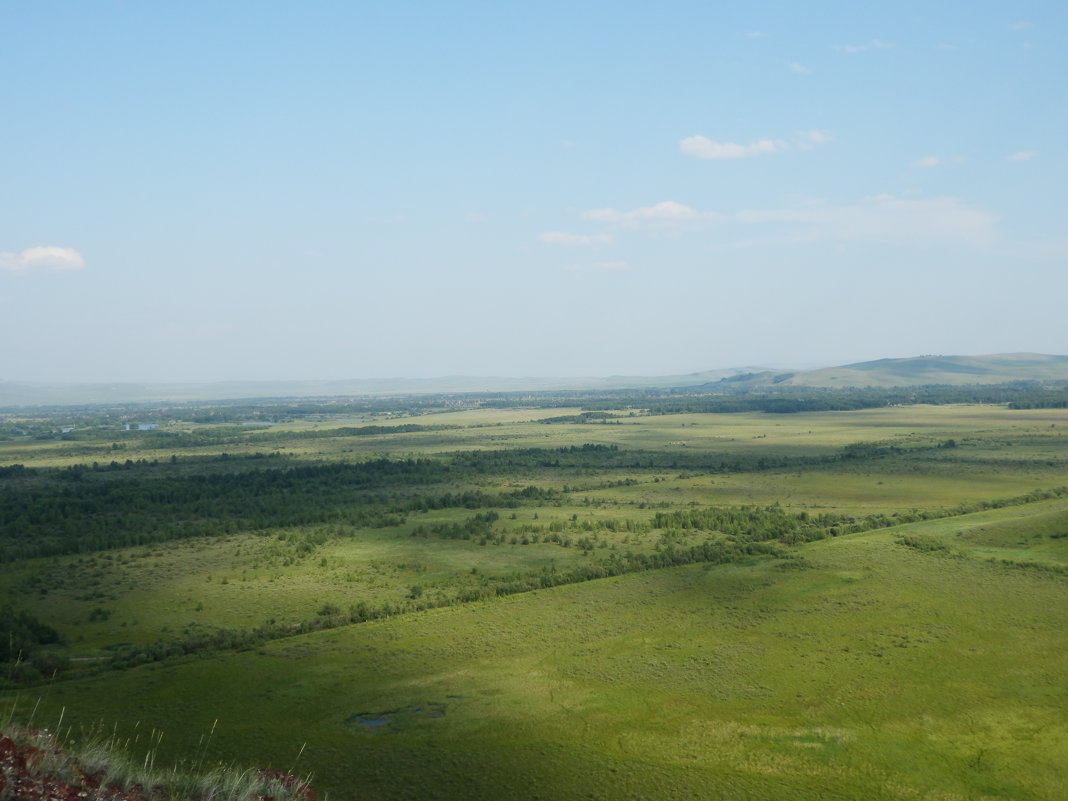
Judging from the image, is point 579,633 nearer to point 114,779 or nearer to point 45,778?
point 114,779

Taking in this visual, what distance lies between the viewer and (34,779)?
36.7 ft

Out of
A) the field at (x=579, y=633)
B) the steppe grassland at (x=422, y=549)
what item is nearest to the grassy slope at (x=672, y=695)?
the field at (x=579, y=633)

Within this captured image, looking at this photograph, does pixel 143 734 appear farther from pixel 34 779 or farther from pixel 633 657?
pixel 633 657

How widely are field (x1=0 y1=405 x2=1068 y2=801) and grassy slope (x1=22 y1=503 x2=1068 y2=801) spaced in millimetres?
125

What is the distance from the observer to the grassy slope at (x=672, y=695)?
2280 cm

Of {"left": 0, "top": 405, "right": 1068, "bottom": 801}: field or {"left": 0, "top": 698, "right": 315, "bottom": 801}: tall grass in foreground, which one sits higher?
{"left": 0, "top": 698, "right": 315, "bottom": 801}: tall grass in foreground

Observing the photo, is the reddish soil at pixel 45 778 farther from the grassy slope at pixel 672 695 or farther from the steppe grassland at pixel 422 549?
the steppe grassland at pixel 422 549

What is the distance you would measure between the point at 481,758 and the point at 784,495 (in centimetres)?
5557

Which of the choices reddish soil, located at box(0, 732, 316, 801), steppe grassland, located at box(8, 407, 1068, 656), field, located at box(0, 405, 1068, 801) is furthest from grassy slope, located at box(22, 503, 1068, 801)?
reddish soil, located at box(0, 732, 316, 801)

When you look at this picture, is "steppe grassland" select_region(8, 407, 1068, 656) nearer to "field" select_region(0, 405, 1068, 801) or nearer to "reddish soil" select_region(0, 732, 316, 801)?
"field" select_region(0, 405, 1068, 801)

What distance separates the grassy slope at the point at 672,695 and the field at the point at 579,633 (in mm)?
125

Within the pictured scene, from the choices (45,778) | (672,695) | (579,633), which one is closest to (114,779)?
(45,778)

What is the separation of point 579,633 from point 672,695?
7500 mm

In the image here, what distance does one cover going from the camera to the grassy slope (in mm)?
22797
